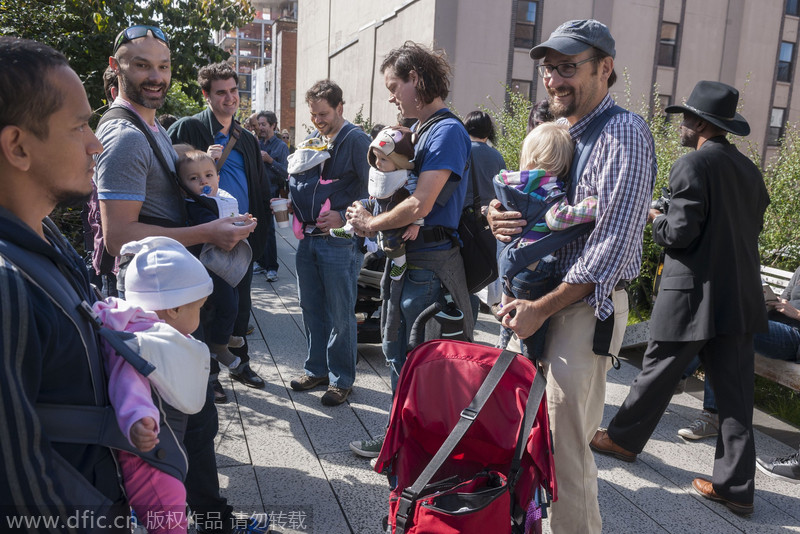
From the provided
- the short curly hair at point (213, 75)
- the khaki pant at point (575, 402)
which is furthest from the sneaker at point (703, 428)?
the short curly hair at point (213, 75)

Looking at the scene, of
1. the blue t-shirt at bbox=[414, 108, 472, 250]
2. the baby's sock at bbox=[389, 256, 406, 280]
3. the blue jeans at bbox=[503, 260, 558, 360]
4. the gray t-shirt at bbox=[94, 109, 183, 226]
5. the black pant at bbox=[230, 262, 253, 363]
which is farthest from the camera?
the black pant at bbox=[230, 262, 253, 363]

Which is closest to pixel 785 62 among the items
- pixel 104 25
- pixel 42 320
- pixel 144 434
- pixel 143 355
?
pixel 104 25

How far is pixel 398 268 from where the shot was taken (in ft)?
10.4

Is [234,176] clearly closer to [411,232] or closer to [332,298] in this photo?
[332,298]

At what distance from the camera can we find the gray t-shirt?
259 cm

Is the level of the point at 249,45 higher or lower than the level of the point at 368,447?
higher

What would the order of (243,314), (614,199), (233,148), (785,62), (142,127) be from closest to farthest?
(614,199)
(142,127)
(233,148)
(243,314)
(785,62)

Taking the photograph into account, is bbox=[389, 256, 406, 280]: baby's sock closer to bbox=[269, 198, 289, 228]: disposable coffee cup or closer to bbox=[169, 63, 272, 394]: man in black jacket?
bbox=[269, 198, 289, 228]: disposable coffee cup

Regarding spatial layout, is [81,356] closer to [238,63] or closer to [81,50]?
[81,50]

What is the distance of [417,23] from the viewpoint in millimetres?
21203

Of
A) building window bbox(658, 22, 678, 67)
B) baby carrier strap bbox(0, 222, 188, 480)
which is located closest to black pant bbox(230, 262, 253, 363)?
baby carrier strap bbox(0, 222, 188, 480)

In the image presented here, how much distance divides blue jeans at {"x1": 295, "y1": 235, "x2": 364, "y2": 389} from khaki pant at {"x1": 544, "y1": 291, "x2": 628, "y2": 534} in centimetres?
196

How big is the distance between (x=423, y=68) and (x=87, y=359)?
7.56 feet

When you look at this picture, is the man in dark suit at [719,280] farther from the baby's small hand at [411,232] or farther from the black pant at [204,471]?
the black pant at [204,471]
